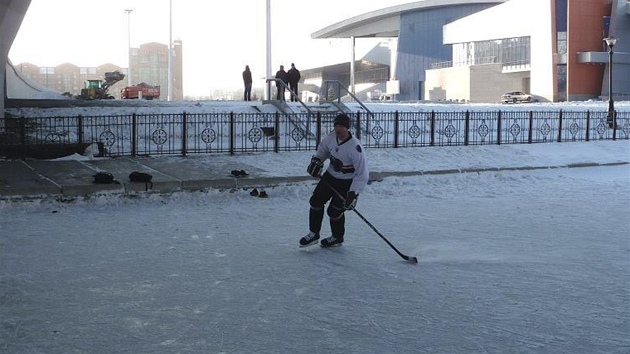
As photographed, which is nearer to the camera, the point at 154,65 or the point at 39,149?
the point at 39,149

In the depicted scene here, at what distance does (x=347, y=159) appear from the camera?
7.86 m

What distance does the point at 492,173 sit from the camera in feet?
54.0

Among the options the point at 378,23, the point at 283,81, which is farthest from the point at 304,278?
the point at 378,23

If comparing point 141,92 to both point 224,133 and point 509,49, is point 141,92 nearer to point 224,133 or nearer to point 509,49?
point 224,133

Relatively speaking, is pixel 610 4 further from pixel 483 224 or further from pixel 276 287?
pixel 276 287

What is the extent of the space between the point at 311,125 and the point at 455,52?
58.7 metres

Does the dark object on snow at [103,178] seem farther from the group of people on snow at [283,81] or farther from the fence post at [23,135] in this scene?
the group of people on snow at [283,81]

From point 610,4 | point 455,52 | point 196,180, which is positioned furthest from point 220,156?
point 455,52

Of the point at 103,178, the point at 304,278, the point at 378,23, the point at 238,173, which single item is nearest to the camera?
the point at 304,278

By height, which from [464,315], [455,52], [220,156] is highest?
[455,52]

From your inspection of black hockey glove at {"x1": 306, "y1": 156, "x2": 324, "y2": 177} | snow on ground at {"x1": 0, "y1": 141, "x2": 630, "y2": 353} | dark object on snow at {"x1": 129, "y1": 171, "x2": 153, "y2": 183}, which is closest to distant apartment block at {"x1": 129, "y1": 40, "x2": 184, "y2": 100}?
dark object on snow at {"x1": 129, "y1": 171, "x2": 153, "y2": 183}

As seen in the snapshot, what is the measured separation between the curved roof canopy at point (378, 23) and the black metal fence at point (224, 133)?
2543 inches

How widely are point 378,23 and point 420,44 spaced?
1190 centimetres

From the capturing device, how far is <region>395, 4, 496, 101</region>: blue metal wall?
3401 inches
